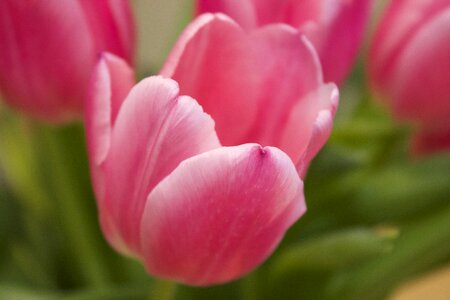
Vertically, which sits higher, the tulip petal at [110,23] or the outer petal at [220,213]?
the tulip petal at [110,23]

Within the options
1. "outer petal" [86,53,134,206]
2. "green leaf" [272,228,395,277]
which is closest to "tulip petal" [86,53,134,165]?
"outer petal" [86,53,134,206]

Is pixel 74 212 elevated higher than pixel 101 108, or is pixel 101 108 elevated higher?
pixel 101 108

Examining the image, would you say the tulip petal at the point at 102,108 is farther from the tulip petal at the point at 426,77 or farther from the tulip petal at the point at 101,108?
the tulip petal at the point at 426,77

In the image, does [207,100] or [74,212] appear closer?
[207,100]

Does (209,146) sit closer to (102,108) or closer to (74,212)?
(102,108)

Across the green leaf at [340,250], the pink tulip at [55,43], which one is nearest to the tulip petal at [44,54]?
the pink tulip at [55,43]

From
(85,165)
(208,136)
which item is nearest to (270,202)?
(208,136)

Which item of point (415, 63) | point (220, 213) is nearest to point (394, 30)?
point (415, 63)
